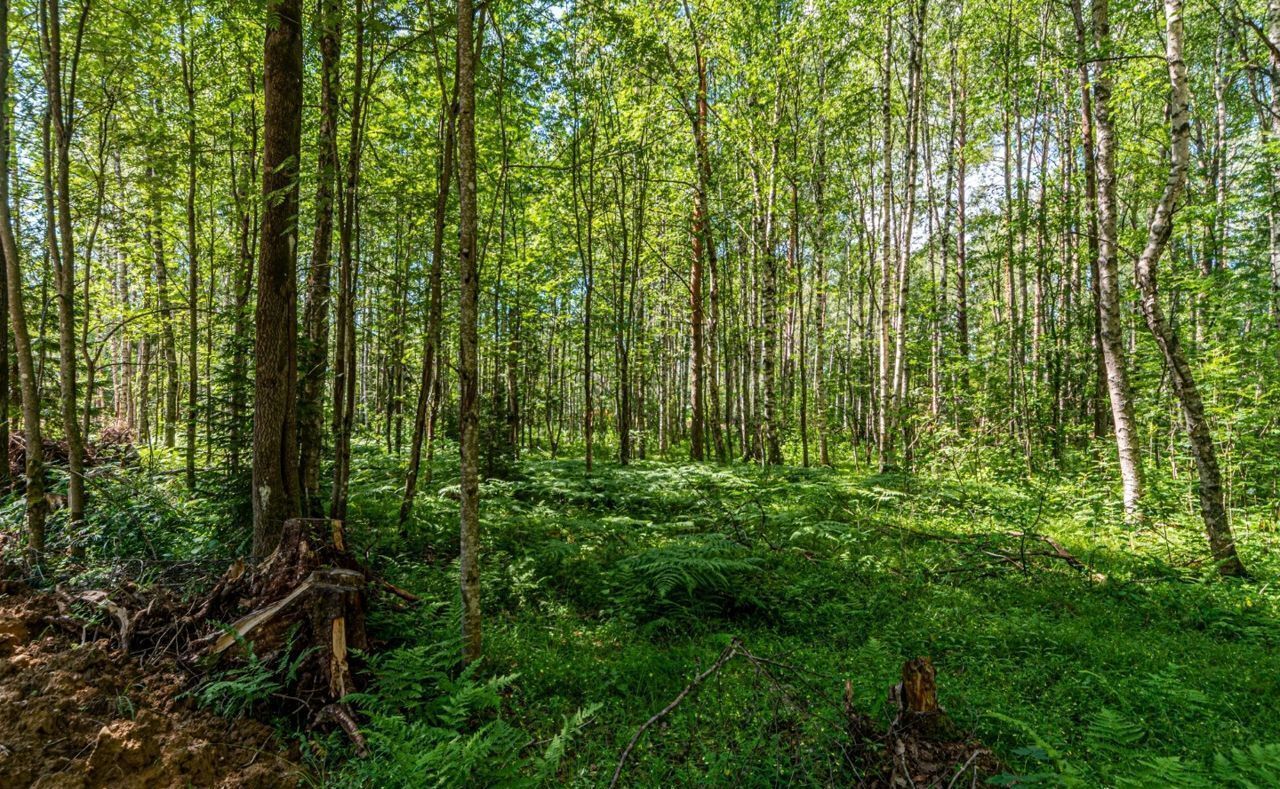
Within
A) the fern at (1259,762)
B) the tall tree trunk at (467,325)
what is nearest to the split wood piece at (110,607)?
the tall tree trunk at (467,325)

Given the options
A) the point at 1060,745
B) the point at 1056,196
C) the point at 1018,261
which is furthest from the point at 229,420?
the point at 1056,196

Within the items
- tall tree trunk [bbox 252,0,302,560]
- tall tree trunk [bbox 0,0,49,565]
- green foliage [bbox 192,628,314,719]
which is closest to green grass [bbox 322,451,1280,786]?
green foliage [bbox 192,628,314,719]

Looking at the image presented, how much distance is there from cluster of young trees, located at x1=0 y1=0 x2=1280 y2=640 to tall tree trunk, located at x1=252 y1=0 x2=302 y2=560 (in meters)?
0.03

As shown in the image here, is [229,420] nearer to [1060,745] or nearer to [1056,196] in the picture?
[1060,745]

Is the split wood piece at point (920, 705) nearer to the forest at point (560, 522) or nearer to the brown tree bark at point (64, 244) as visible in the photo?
the forest at point (560, 522)

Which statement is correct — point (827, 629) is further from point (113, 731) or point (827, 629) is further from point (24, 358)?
point (24, 358)

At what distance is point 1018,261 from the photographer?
11734 mm

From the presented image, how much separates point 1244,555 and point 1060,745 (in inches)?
224

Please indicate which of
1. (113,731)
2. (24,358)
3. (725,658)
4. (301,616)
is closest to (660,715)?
(725,658)

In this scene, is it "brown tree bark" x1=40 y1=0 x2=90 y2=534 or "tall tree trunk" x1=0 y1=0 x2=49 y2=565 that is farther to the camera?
"brown tree bark" x1=40 y1=0 x2=90 y2=534

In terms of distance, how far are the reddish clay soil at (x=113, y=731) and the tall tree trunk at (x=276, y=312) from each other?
1.49 metres

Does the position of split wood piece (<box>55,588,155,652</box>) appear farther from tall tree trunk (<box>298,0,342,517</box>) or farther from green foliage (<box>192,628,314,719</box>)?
tall tree trunk (<box>298,0,342,517</box>)

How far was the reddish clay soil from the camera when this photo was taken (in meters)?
2.75

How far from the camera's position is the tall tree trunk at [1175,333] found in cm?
599
